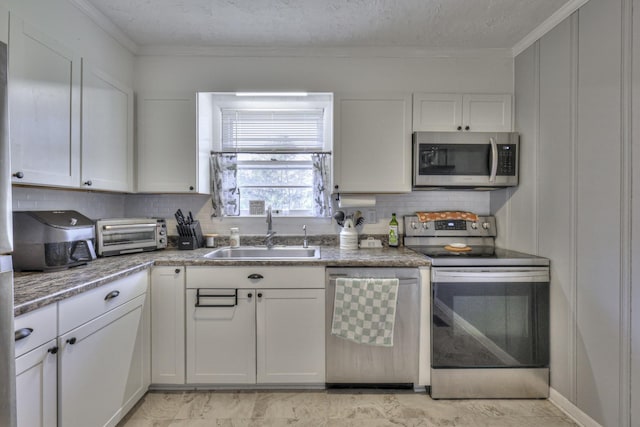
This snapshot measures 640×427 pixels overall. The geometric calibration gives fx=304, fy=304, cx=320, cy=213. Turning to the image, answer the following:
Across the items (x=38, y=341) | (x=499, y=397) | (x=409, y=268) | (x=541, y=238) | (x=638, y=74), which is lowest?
(x=499, y=397)

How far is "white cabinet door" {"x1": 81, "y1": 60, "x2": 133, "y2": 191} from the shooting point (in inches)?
73.7

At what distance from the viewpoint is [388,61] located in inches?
95.1

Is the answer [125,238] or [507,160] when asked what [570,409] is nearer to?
[507,160]

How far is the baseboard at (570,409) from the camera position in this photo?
1.71m

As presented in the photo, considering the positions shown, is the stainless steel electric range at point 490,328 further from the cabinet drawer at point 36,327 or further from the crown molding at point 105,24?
the crown molding at point 105,24

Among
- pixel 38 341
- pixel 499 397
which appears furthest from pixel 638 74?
pixel 38 341

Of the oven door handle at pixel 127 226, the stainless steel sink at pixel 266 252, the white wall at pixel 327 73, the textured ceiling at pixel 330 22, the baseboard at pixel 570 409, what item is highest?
the textured ceiling at pixel 330 22

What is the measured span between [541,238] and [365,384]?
156 cm

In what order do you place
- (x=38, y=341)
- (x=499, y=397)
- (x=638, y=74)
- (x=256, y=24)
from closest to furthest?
(x=38, y=341) < (x=638, y=74) < (x=499, y=397) < (x=256, y=24)

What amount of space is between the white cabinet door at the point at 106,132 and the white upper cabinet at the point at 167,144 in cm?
9

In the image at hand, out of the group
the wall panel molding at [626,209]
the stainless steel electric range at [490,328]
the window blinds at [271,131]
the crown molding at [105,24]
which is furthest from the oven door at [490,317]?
the crown molding at [105,24]

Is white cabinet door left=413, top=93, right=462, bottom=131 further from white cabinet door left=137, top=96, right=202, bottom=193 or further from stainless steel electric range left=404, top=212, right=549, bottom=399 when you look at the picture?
white cabinet door left=137, top=96, right=202, bottom=193

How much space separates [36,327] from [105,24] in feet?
6.44

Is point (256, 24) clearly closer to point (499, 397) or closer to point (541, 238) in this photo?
point (541, 238)
